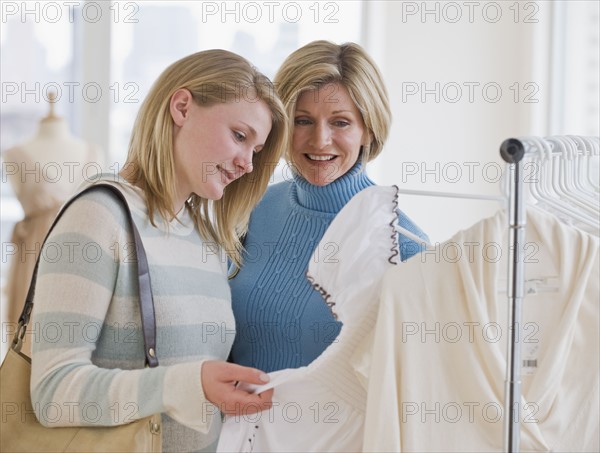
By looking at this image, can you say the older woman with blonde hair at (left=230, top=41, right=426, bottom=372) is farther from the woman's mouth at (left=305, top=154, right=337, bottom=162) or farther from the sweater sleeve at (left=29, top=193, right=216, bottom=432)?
the sweater sleeve at (left=29, top=193, right=216, bottom=432)

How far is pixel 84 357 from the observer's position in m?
1.22

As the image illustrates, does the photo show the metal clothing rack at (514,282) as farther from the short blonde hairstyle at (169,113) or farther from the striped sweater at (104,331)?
the short blonde hairstyle at (169,113)

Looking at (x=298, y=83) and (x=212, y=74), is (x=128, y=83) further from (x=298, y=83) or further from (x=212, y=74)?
(x=212, y=74)

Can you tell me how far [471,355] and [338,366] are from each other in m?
0.20

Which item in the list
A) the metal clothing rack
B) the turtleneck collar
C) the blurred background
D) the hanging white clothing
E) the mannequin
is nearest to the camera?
the metal clothing rack

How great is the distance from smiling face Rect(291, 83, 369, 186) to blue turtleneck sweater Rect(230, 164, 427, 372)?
0.11 feet

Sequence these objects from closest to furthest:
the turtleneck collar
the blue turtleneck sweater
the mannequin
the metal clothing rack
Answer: the metal clothing rack < the blue turtleneck sweater < the turtleneck collar < the mannequin

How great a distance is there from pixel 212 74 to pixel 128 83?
7.00 ft

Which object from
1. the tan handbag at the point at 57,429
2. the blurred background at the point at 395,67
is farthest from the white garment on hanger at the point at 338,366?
the blurred background at the point at 395,67

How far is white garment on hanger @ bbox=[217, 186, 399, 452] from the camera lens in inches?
48.9

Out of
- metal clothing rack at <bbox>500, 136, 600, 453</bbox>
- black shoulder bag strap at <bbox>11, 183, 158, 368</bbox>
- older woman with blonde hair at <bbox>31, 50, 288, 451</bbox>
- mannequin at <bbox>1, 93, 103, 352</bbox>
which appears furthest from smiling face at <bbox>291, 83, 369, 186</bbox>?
mannequin at <bbox>1, 93, 103, 352</bbox>

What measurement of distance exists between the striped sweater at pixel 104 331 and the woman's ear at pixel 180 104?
15 centimetres

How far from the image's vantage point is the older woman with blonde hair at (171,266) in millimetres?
1205

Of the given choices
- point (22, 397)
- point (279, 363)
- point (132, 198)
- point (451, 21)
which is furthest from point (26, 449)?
point (451, 21)
